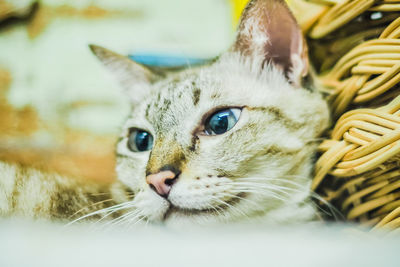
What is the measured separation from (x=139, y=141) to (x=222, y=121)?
1.11 feet

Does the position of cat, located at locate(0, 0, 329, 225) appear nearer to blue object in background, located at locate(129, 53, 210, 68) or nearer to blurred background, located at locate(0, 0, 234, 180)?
blurred background, located at locate(0, 0, 234, 180)

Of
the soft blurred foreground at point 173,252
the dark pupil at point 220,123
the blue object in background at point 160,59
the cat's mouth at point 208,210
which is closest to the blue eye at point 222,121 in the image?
the dark pupil at point 220,123

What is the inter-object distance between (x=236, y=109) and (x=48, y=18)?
88 cm

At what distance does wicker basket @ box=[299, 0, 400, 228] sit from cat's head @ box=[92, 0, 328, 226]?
0.24 feet

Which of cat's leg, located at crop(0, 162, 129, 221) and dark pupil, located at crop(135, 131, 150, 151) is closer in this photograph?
cat's leg, located at crop(0, 162, 129, 221)

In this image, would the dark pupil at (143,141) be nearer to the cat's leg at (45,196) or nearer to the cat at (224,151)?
the cat at (224,151)

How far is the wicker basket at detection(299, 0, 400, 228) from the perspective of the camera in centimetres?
78

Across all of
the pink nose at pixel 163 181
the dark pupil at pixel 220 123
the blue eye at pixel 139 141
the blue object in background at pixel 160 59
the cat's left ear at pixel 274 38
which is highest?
the blue object in background at pixel 160 59

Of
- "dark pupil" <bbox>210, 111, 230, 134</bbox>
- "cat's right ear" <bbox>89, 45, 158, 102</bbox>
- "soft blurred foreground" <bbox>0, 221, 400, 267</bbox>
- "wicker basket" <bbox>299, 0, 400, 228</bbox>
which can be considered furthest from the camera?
"cat's right ear" <bbox>89, 45, 158, 102</bbox>

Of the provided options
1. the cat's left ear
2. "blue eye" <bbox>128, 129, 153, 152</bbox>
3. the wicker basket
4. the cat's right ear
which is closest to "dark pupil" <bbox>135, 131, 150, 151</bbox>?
"blue eye" <bbox>128, 129, 153, 152</bbox>

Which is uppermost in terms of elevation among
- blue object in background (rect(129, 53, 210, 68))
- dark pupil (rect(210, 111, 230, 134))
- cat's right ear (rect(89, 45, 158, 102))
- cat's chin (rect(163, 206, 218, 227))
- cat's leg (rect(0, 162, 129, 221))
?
blue object in background (rect(129, 53, 210, 68))

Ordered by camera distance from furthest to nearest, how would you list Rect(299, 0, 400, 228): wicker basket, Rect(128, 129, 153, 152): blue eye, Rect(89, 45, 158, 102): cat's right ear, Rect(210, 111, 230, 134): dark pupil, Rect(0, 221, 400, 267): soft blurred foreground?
Rect(89, 45, 158, 102): cat's right ear < Rect(128, 129, 153, 152): blue eye < Rect(210, 111, 230, 134): dark pupil < Rect(299, 0, 400, 228): wicker basket < Rect(0, 221, 400, 267): soft blurred foreground

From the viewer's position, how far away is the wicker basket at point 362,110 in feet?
2.54

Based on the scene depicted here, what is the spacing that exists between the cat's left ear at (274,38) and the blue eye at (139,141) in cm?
42
